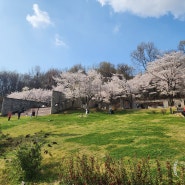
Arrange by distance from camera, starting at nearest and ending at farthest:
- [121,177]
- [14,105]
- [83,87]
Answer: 1. [121,177]
2. [83,87]
3. [14,105]

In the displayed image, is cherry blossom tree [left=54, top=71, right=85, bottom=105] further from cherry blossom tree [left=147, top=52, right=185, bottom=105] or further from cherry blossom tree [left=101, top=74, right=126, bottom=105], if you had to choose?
cherry blossom tree [left=147, top=52, right=185, bottom=105]

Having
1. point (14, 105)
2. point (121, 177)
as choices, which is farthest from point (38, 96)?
point (121, 177)

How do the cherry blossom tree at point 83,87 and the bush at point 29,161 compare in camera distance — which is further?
the cherry blossom tree at point 83,87

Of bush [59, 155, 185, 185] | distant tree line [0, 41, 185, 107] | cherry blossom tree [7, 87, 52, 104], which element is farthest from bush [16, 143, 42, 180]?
cherry blossom tree [7, 87, 52, 104]

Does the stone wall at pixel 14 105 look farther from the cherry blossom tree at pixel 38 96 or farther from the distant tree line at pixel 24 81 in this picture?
the distant tree line at pixel 24 81

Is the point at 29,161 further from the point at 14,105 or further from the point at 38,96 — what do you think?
the point at 38,96

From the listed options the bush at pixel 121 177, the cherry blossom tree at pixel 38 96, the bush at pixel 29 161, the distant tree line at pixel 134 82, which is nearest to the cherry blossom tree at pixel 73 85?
the distant tree line at pixel 134 82

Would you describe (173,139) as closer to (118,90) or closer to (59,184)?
(59,184)

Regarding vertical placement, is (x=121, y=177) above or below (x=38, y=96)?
below

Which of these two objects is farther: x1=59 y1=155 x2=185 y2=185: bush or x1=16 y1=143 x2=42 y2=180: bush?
x1=16 y1=143 x2=42 y2=180: bush

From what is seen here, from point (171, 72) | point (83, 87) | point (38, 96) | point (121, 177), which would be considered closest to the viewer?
point (121, 177)

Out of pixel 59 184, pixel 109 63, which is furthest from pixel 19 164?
pixel 109 63

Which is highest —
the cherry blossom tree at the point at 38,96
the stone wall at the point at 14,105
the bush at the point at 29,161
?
the cherry blossom tree at the point at 38,96

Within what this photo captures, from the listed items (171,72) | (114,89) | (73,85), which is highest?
(171,72)
